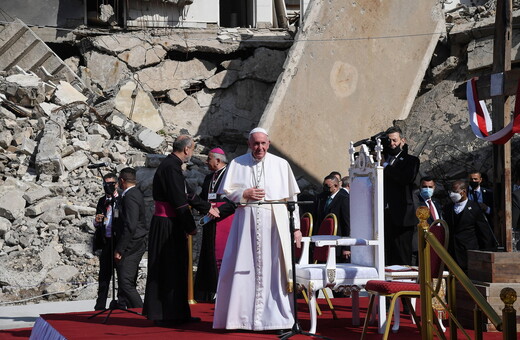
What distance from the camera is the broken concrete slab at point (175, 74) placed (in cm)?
1923

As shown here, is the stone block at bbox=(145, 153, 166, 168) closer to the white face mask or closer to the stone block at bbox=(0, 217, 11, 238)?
the stone block at bbox=(0, 217, 11, 238)

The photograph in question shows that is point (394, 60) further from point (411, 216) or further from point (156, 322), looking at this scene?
point (156, 322)

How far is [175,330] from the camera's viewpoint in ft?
22.9

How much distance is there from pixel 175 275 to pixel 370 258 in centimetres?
170

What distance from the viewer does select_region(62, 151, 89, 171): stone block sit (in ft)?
48.4

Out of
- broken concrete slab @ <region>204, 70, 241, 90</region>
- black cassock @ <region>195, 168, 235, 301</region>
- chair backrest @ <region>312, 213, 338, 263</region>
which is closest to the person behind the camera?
chair backrest @ <region>312, 213, 338, 263</region>

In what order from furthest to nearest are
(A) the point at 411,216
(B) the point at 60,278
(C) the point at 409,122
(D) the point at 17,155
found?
(C) the point at 409,122 → (D) the point at 17,155 → (B) the point at 60,278 → (A) the point at 411,216

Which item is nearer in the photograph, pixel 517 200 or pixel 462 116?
pixel 517 200

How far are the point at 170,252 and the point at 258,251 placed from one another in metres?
0.93

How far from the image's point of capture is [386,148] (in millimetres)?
8141

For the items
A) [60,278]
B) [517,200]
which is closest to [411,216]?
[517,200]

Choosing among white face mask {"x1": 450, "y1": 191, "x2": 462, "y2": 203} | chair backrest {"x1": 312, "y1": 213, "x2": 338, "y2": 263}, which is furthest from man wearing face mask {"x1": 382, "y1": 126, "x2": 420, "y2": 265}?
chair backrest {"x1": 312, "y1": 213, "x2": 338, "y2": 263}

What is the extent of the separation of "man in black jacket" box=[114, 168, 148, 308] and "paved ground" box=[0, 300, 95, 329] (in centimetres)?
96

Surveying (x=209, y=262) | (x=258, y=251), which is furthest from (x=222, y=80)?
(x=258, y=251)
